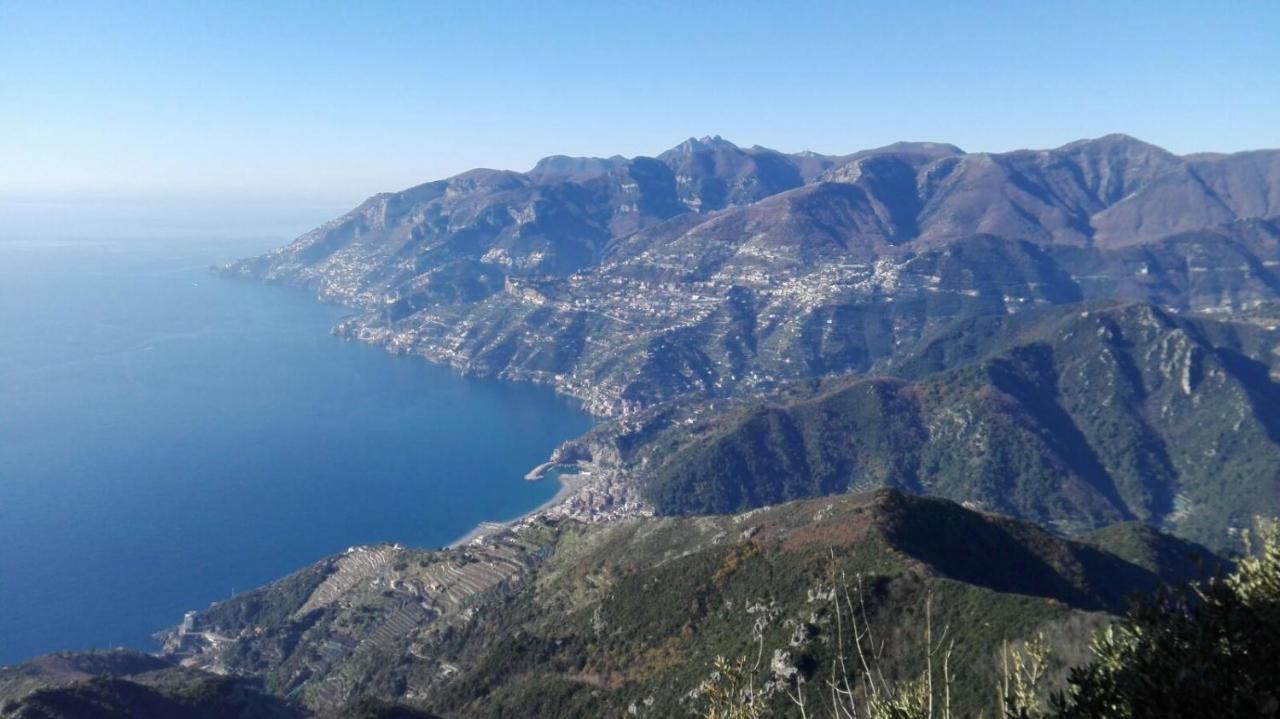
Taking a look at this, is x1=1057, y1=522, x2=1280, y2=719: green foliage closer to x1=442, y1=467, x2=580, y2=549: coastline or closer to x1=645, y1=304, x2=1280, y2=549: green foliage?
x1=442, y1=467, x2=580, y2=549: coastline

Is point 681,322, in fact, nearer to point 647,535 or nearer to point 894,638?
point 647,535

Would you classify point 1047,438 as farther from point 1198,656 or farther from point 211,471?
point 211,471

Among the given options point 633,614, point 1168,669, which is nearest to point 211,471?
point 633,614

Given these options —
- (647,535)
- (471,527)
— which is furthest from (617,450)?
(647,535)

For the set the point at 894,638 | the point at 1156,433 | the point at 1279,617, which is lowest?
the point at 1156,433

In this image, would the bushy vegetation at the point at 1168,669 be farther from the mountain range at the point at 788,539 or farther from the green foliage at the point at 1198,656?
the mountain range at the point at 788,539
